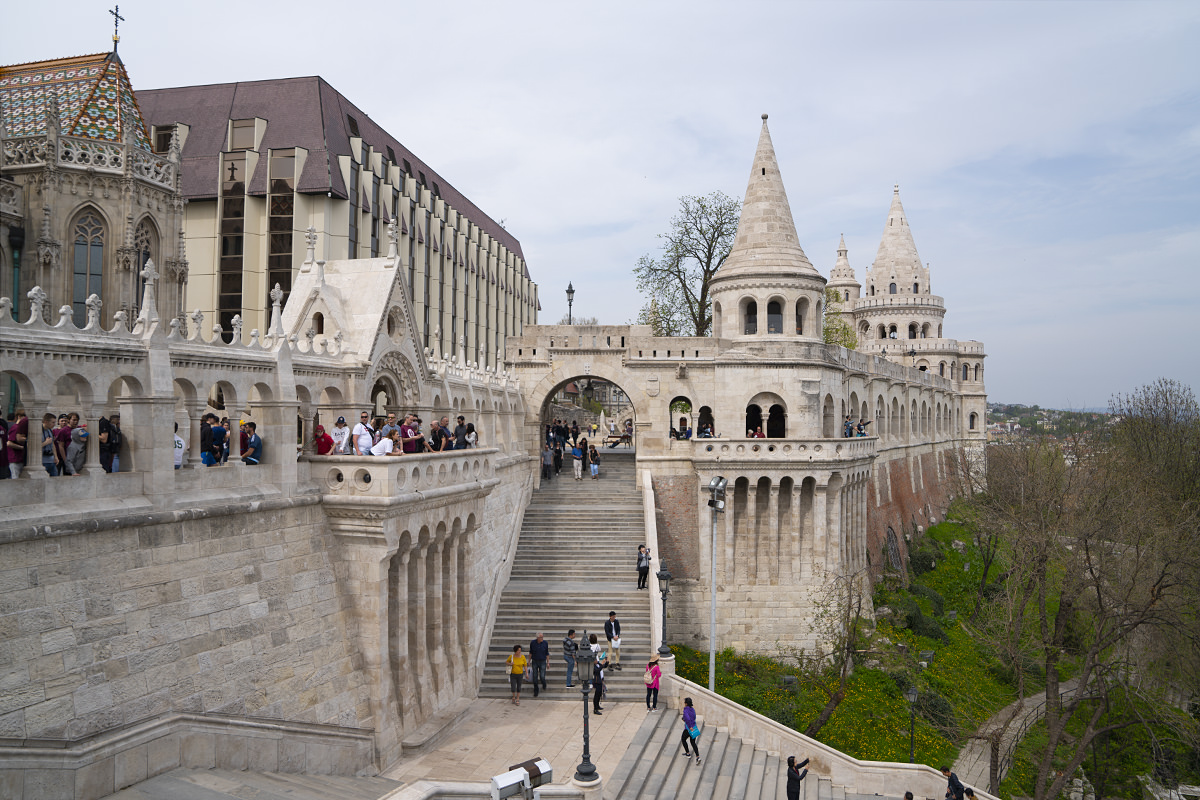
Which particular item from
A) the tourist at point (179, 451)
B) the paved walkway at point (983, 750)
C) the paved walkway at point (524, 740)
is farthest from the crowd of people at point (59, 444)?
the paved walkway at point (983, 750)

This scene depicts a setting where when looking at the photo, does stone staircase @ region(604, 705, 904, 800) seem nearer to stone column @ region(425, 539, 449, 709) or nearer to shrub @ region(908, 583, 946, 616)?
stone column @ region(425, 539, 449, 709)

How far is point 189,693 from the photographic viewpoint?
36.4 ft

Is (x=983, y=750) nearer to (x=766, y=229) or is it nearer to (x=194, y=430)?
(x=766, y=229)

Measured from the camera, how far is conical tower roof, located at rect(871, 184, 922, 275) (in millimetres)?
64375

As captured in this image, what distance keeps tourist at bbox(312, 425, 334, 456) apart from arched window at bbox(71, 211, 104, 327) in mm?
10197

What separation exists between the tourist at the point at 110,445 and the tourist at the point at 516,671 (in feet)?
33.9

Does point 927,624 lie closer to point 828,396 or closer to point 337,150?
point 828,396

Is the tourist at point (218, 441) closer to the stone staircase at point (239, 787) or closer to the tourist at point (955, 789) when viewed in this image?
the stone staircase at point (239, 787)

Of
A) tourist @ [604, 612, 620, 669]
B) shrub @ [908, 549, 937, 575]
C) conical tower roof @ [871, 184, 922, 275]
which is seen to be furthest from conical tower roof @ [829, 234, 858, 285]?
tourist @ [604, 612, 620, 669]

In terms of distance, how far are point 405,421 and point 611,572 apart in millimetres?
10382

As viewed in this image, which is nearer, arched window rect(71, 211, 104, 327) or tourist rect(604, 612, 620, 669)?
tourist rect(604, 612, 620, 669)

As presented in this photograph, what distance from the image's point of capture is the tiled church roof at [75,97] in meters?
21.3

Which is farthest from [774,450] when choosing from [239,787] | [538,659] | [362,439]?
[239,787]

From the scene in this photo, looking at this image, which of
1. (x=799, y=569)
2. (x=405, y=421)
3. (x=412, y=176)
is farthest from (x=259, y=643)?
(x=412, y=176)
